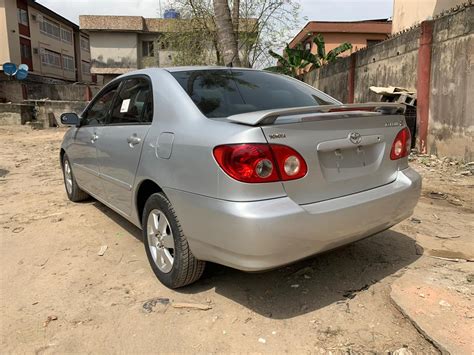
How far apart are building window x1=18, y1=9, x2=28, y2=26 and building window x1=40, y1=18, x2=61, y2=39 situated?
11.1 feet

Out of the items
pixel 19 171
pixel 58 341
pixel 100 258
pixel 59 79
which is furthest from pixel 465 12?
pixel 59 79

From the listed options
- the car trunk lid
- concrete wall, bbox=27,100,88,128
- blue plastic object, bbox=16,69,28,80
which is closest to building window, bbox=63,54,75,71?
blue plastic object, bbox=16,69,28,80

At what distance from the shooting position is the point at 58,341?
2.64m

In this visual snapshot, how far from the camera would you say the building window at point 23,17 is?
134 feet

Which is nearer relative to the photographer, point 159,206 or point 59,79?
point 159,206

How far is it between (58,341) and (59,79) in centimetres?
5210

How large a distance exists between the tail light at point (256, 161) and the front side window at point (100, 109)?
2.17 m

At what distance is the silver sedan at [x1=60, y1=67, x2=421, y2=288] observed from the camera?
2494mm

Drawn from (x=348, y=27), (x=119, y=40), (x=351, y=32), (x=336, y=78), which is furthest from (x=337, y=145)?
(x=119, y=40)

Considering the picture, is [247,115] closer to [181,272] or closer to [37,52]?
[181,272]

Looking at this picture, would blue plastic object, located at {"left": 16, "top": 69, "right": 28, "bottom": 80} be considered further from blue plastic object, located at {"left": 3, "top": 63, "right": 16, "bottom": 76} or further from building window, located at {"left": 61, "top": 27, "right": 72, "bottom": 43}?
building window, located at {"left": 61, "top": 27, "right": 72, "bottom": 43}

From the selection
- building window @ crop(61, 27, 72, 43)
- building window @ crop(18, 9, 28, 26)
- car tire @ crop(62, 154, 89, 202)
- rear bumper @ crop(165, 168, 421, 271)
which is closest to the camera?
rear bumper @ crop(165, 168, 421, 271)

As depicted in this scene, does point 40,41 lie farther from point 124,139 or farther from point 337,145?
point 337,145

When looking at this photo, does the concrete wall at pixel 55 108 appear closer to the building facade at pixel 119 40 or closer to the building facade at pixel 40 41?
the building facade at pixel 119 40
